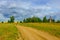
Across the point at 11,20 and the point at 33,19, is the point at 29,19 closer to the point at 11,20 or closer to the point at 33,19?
the point at 33,19

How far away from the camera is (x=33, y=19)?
135875 millimetres

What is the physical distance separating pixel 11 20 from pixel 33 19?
1760 centimetres

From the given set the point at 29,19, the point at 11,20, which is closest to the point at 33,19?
the point at 29,19

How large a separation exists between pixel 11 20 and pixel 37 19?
2076cm

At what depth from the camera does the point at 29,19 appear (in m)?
137

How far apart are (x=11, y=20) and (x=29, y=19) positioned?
1444cm

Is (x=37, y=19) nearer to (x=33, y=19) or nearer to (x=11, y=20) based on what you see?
(x=33, y=19)

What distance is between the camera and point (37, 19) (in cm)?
13475

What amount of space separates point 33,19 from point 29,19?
3.32 m

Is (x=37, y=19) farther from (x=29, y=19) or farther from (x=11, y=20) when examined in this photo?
(x=11, y=20)

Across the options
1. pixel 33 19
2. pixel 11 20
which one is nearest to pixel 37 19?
pixel 33 19
